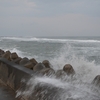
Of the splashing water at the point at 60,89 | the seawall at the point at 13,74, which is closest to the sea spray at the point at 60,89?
the splashing water at the point at 60,89

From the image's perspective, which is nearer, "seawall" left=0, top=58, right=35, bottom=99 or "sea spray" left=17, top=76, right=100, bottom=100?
"sea spray" left=17, top=76, right=100, bottom=100

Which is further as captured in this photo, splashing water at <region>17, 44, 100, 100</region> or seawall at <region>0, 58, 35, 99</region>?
seawall at <region>0, 58, 35, 99</region>

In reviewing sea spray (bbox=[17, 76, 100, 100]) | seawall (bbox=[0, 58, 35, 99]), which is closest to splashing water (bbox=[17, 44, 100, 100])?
sea spray (bbox=[17, 76, 100, 100])

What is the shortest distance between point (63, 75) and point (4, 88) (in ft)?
5.04

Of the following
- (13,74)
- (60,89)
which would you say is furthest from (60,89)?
(13,74)

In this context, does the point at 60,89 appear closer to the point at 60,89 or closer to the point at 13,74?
the point at 60,89

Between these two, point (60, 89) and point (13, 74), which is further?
point (13, 74)

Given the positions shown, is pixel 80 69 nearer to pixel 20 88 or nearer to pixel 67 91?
pixel 20 88

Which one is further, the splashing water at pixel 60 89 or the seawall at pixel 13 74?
the seawall at pixel 13 74

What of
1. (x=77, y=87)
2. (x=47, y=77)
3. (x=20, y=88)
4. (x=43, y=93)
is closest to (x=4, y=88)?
(x=20, y=88)

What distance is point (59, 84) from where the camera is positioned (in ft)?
8.87

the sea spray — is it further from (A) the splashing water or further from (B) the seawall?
(B) the seawall

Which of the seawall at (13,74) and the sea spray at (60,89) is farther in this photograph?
the seawall at (13,74)

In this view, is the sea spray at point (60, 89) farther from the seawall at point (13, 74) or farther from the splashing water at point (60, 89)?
the seawall at point (13, 74)
